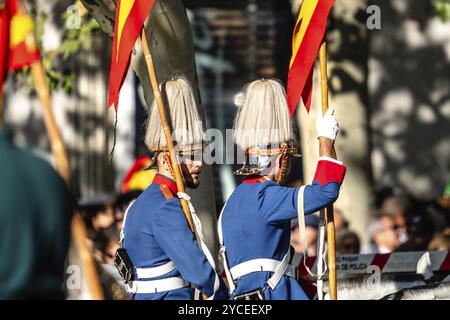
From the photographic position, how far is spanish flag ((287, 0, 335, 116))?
7.77 m

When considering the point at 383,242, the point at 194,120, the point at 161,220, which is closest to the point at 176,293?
the point at 161,220

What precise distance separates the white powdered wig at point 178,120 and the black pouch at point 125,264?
0.58 metres

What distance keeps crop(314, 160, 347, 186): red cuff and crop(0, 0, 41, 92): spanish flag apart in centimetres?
156

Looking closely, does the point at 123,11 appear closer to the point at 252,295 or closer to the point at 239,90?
the point at 252,295

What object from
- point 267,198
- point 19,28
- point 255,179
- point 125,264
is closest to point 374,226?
point 255,179

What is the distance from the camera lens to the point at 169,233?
6875 mm

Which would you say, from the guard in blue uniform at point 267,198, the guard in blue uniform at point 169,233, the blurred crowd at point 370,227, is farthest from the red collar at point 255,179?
the blurred crowd at point 370,227

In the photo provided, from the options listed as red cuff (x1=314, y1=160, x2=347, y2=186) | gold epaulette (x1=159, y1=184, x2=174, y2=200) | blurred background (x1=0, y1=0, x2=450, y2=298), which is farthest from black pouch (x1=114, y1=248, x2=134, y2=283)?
blurred background (x1=0, y1=0, x2=450, y2=298)

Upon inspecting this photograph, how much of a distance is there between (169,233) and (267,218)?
508 millimetres

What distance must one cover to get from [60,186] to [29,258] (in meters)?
0.28

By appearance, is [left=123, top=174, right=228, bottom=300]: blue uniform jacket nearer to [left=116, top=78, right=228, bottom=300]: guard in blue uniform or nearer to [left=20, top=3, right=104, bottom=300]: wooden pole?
[left=116, top=78, right=228, bottom=300]: guard in blue uniform

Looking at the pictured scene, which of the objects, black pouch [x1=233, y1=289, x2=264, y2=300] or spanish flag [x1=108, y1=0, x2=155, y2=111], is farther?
spanish flag [x1=108, y1=0, x2=155, y2=111]

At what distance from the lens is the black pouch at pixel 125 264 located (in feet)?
23.2

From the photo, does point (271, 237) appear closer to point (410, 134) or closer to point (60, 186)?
point (60, 186)
